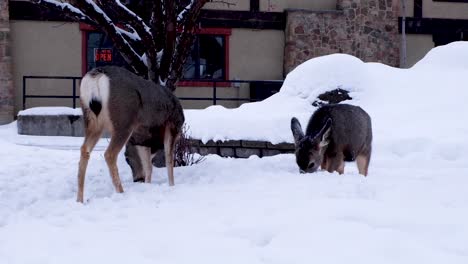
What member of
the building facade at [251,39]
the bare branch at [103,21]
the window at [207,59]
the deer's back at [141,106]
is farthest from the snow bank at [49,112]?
the deer's back at [141,106]

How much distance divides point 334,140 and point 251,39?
42.8 feet

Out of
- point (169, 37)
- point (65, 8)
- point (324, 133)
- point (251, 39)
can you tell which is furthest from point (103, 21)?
point (251, 39)

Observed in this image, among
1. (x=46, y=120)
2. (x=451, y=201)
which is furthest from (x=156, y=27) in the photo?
(x=46, y=120)

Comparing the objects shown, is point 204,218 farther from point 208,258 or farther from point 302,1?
point 302,1

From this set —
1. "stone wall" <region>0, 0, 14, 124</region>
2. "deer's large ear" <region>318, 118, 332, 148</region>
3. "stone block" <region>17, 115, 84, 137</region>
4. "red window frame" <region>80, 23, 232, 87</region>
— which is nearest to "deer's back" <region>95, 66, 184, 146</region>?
"deer's large ear" <region>318, 118, 332, 148</region>

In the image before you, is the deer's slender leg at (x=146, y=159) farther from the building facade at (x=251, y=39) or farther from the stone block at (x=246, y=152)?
the building facade at (x=251, y=39)

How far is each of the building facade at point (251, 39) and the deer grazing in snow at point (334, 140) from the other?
37.2 ft

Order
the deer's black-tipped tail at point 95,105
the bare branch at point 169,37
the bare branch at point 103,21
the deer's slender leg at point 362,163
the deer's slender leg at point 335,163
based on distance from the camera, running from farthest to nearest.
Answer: the bare branch at point 103,21, the bare branch at point 169,37, the deer's slender leg at point 362,163, the deer's slender leg at point 335,163, the deer's black-tipped tail at point 95,105

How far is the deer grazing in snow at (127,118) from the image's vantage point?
5453 millimetres

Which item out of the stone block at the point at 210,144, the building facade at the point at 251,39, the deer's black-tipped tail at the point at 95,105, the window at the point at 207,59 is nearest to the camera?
the deer's black-tipped tail at the point at 95,105

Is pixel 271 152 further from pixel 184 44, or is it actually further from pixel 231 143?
pixel 184 44

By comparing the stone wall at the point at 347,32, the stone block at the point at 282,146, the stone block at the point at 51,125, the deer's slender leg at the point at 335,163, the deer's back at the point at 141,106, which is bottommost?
the stone block at the point at 51,125

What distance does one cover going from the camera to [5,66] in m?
17.3

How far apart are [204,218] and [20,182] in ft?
10.9
